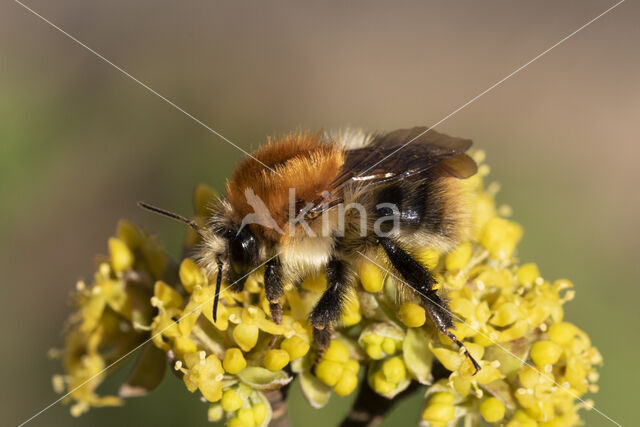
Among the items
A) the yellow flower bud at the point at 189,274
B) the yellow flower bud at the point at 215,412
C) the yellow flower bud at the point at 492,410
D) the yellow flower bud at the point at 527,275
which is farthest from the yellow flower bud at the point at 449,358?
the yellow flower bud at the point at 189,274

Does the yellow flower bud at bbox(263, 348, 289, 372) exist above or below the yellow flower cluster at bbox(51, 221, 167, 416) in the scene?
above

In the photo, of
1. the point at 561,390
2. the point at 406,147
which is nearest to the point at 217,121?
the point at 406,147

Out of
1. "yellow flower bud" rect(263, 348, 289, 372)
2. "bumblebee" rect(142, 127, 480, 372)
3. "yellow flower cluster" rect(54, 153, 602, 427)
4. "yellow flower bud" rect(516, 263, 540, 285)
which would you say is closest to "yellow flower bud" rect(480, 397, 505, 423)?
"yellow flower cluster" rect(54, 153, 602, 427)

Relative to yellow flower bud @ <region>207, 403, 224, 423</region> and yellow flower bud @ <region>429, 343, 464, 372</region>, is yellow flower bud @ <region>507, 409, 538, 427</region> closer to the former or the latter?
yellow flower bud @ <region>429, 343, 464, 372</region>

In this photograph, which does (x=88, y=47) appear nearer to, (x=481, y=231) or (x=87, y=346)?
(x=87, y=346)

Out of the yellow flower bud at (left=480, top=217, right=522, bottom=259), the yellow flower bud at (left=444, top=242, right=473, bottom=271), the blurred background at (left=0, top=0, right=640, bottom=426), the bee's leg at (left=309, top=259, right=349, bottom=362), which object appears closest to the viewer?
the bee's leg at (left=309, top=259, right=349, bottom=362)

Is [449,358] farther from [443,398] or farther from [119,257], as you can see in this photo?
[119,257]

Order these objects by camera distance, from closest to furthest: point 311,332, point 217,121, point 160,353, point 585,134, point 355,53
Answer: point 311,332 < point 160,353 < point 217,121 < point 585,134 < point 355,53
